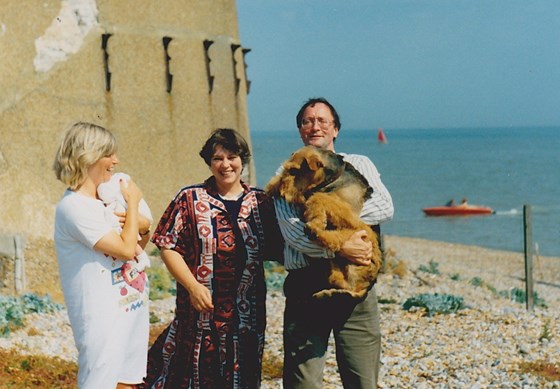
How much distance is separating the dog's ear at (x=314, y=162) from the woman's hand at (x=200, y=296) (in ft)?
2.79

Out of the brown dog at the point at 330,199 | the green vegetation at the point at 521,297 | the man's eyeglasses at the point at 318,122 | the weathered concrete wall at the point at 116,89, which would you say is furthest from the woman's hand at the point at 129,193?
the green vegetation at the point at 521,297

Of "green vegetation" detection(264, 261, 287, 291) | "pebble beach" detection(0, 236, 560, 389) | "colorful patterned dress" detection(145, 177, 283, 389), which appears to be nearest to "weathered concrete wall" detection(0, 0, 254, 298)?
"green vegetation" detection(264, 261, 287, 291)

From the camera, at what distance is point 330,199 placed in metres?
4.05

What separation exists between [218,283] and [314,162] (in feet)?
2.80

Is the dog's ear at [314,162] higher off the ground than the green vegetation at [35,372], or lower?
higher

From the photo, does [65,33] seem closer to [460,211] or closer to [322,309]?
[322,309]

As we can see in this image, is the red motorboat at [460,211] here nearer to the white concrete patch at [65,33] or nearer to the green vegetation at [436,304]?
the green vegetation at [436,304]

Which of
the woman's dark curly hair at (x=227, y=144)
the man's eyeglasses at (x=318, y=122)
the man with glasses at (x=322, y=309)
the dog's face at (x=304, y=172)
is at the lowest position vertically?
the man with glasses at (x=322, y=309)

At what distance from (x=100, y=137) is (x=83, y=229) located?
444 mm

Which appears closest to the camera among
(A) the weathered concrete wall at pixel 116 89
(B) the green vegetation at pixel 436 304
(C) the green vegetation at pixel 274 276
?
(B) the green vegetation at pixel 436 304

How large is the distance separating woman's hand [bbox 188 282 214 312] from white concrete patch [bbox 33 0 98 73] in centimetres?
674

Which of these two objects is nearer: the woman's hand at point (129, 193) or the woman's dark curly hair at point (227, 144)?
the woman's hand at point (129, 193)

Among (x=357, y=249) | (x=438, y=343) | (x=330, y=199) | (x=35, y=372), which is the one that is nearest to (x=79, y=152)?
(x=330, y=199)

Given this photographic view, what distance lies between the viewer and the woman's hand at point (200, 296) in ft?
13.7
